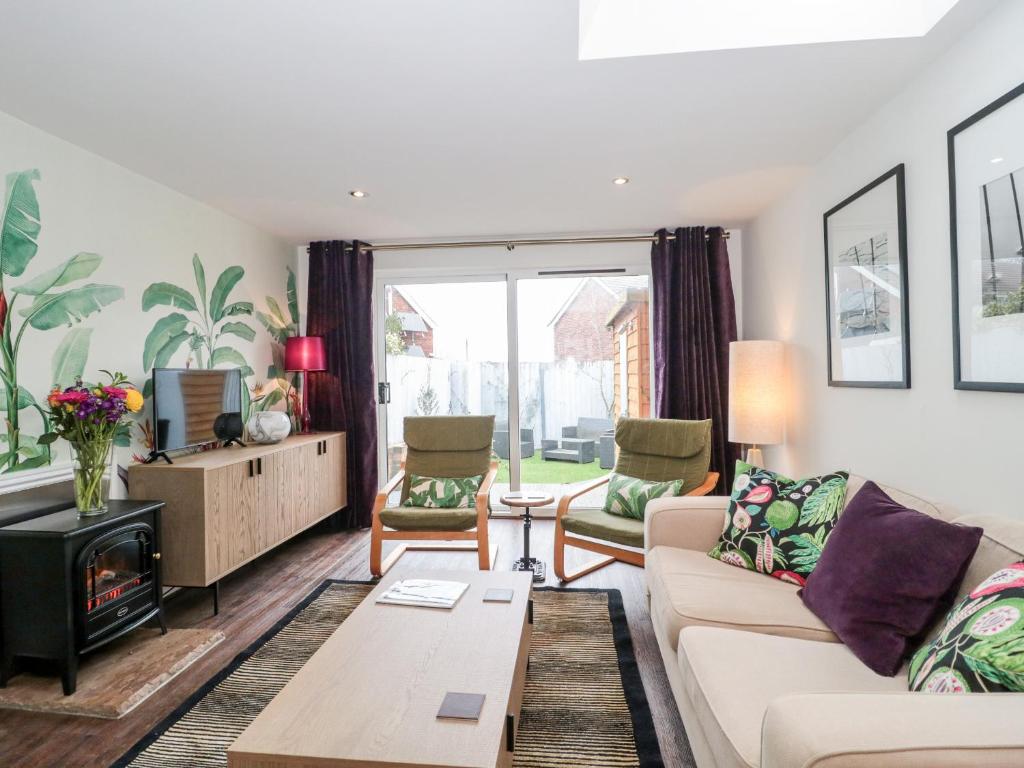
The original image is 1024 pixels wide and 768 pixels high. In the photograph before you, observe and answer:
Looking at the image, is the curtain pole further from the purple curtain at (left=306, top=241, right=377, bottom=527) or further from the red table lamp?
the red table lamp

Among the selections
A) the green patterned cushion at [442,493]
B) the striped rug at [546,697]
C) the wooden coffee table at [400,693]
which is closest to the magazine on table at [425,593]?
the wooden coffee table at [400,693]

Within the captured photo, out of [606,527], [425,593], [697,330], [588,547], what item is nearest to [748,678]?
[425,593]

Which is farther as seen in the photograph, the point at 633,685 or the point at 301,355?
the point at 301,355

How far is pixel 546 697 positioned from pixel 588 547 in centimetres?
118

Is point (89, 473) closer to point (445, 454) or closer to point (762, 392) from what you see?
point (445, 454)

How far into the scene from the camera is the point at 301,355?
183 inches

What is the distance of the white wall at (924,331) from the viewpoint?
1.96 meters

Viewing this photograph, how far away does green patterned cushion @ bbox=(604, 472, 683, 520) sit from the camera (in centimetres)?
344

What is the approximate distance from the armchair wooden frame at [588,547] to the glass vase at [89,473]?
7.40ft

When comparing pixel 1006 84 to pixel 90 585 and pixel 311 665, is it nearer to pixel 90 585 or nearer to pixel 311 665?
pixel 311 665

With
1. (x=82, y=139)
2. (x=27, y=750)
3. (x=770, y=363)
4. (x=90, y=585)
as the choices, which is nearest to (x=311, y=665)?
(x=27, y=750)

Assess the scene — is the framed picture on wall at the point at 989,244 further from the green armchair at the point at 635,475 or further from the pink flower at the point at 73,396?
the pink flower at the point at 73,396

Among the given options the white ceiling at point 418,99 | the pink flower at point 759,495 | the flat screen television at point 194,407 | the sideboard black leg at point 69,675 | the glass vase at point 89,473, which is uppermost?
the white ceiling at point 418,99

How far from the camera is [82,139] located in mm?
2877
